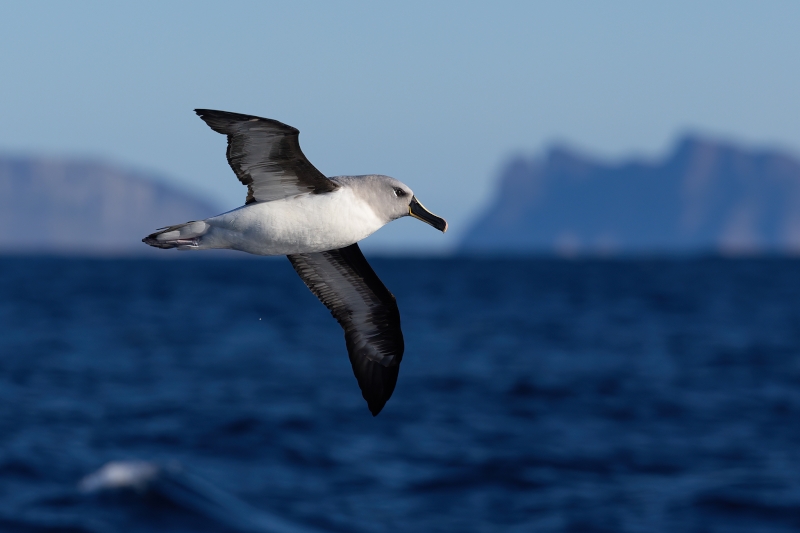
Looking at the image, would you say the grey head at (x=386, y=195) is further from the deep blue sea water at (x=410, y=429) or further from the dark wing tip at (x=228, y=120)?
the deep blue sea water at (x=410, y=429)

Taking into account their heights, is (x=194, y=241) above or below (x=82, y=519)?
above

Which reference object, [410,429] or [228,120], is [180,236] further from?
[410,429]

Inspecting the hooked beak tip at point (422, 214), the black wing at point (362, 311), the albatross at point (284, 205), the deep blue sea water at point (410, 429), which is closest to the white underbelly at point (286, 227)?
the albatross at point (284, 205)

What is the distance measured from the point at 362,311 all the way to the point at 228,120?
3.23 m

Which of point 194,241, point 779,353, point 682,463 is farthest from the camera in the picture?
point 779,353

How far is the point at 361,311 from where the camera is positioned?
9352mm

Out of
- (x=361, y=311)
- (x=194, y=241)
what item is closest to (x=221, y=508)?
(x=361, y=311)

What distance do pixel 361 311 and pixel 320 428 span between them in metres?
26.5

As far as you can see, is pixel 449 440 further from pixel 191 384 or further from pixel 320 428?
pixel 191 384

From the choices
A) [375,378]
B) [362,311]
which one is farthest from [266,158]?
[375,378]

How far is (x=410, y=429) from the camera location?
117 feet

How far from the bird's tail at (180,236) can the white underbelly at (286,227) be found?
0.21ft

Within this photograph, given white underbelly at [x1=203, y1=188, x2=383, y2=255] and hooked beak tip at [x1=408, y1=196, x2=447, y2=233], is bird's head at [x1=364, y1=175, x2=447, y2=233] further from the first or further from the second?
white underbelly at [x1=203, y1=188, x2=383, y2=255]

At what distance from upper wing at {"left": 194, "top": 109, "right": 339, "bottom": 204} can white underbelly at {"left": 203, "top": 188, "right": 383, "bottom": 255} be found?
0.35ft
